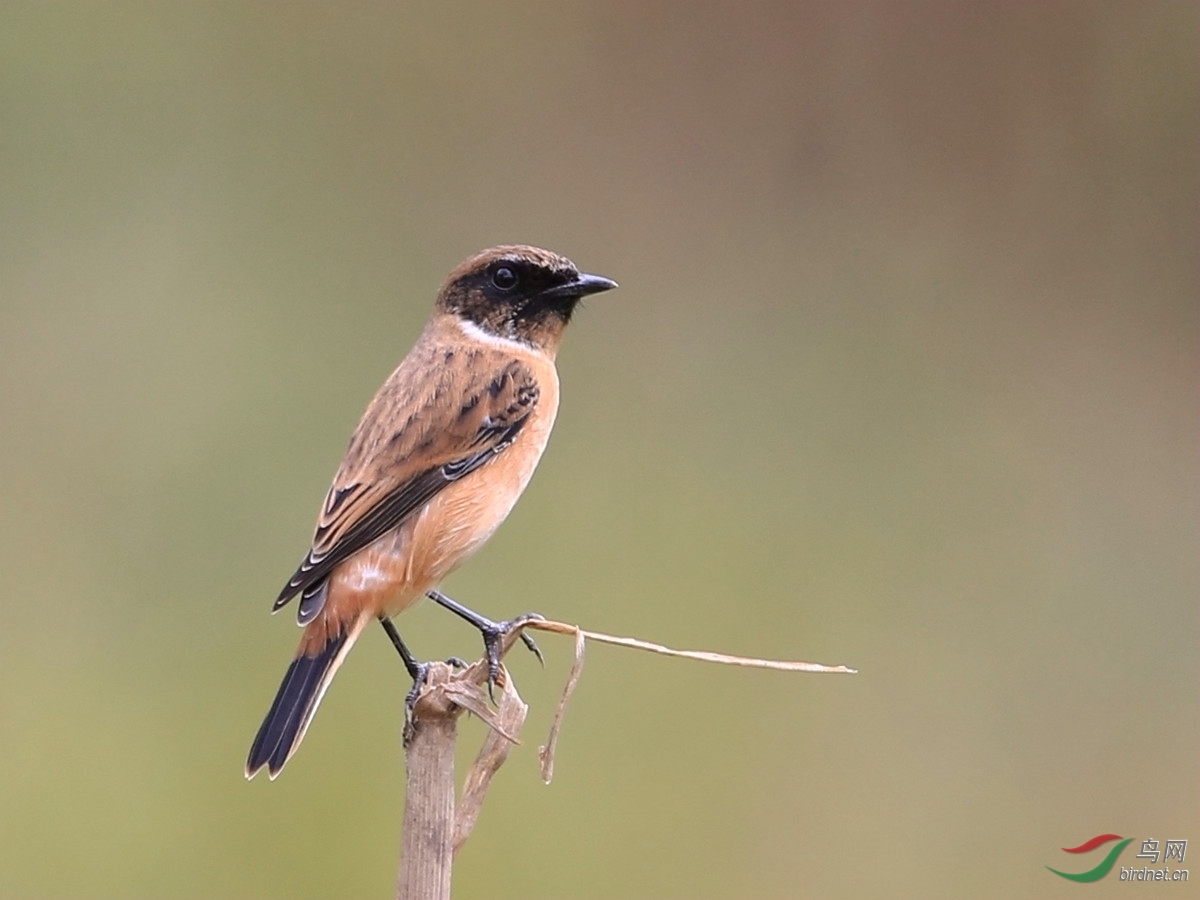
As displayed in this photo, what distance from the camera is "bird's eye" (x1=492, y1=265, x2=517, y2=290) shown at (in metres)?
3.88

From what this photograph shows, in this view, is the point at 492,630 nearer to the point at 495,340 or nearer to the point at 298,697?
the point at 298,697

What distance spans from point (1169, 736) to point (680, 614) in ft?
5.60

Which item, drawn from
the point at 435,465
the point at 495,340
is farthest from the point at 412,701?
the point at 495,340

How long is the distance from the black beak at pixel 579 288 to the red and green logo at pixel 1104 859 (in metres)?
2.05

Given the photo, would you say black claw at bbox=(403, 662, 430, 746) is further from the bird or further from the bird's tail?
the bird's tail

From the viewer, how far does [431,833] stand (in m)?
2.31

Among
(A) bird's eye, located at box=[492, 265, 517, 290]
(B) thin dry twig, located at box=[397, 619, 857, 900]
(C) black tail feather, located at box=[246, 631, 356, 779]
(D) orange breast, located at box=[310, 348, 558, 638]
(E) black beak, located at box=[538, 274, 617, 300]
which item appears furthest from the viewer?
(A) bird's eye, located at box=[492, 265, 517, 290]

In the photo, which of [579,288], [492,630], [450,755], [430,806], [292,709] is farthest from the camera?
[579,288]

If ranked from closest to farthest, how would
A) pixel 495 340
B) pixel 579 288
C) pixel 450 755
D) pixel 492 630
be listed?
pixel 450 755
pixel 492 630
pixel 579 288
pixel 495 340

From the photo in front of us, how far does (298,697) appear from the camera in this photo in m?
2.88

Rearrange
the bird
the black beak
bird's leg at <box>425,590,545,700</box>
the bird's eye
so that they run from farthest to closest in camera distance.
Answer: the bird's eye < the black beak < the bird < bird's leg at <box>425,590,545,700</box>

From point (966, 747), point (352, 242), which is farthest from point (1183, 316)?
point (352, 242)

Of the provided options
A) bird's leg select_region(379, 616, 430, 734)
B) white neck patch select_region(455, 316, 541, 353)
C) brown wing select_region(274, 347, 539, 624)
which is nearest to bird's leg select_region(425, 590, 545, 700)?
bird's leg select_region(379, 616, 430, 734)

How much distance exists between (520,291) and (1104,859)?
7.63 feet
